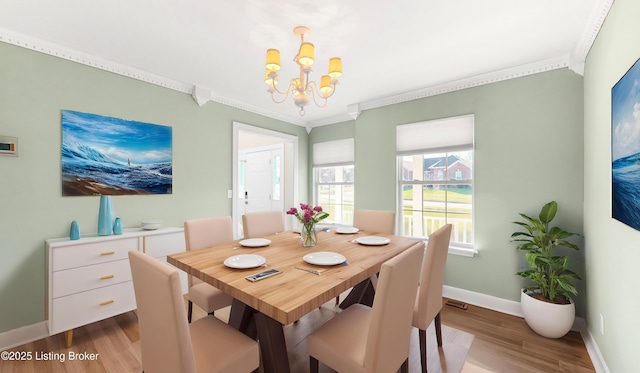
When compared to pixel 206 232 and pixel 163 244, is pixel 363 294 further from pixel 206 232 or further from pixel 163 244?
pixel 163 244

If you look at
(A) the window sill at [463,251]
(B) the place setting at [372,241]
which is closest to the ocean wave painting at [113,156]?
(B) the place setting at [372,241]

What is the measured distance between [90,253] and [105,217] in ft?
1.12

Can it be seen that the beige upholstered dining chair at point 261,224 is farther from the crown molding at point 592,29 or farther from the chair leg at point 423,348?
the crown molding at point 592,29

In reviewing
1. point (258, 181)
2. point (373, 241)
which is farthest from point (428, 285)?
point (258, 181)

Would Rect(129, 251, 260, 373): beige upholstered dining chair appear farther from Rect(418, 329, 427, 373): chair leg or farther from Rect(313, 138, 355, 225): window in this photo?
Rect(313, 138, 355, 225): window

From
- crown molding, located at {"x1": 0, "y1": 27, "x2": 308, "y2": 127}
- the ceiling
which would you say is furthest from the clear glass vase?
crown molding, located at {"x1": 0, "y1": 27, "x2": 308, "y2": 127}

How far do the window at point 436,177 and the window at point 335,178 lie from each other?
3.46 feet

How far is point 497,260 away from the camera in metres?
2.78

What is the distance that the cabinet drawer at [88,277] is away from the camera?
2.05 metres

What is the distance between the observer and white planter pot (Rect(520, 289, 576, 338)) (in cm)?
213

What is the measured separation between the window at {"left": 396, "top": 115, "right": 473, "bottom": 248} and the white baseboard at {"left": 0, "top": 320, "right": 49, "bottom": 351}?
379cm

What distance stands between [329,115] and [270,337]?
143 inches

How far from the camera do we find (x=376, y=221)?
2.85 meters

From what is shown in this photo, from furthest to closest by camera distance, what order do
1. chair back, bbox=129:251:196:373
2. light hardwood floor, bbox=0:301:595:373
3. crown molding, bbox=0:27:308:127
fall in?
crown molding, bbox=0:27:308:127 < light hardwood floor, bbox=0:301:595:373 < chair back, bbox=129:251:196:373
